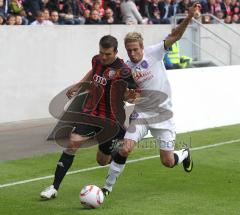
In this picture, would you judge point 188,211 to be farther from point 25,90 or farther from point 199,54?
point 199,54

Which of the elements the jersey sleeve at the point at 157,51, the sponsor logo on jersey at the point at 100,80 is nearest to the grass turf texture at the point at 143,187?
the sponsor logo on jersey at the point at 100,80

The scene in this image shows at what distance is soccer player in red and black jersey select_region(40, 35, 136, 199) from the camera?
868cm

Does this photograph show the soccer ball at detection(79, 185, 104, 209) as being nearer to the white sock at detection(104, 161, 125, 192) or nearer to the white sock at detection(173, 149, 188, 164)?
the white sock at detection(104, 161, 125, 192)

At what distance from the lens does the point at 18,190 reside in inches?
366

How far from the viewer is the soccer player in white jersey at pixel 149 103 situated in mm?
8688

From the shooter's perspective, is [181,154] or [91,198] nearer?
[91,198]

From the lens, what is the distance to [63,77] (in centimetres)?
1816

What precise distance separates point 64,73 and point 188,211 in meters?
10.7

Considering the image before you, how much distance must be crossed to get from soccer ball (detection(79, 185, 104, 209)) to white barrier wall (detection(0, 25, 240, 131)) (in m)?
7.15

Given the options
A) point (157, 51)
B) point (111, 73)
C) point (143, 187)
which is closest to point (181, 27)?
point (157, 51)

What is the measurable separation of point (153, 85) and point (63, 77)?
9.44 meters

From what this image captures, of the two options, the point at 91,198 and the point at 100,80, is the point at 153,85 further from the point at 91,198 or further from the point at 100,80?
the point at 91,198

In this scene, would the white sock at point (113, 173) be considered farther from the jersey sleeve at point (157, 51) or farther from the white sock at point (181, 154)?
the jersey sleeve at point (157, 51)

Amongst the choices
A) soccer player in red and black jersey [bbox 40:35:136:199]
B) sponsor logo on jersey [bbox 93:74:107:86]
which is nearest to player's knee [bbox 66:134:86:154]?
soccer player in red and black jersey [bbox 40:35:136:199]
